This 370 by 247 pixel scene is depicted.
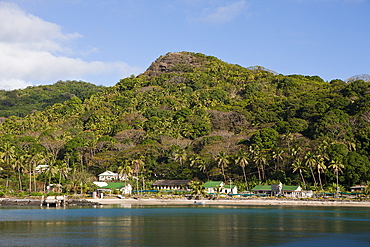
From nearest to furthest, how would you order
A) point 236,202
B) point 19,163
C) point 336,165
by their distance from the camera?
point 336,165 → point 236,202 → point 19,163

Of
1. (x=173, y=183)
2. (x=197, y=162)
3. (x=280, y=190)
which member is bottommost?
(x=280, y=190)

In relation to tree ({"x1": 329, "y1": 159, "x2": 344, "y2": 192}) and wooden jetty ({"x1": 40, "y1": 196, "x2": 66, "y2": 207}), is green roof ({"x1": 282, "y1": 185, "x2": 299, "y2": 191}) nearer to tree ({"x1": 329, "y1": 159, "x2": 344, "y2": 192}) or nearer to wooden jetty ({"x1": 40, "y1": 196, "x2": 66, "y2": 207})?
tree ({"x1": 329, "y1": 159, "x2": 344, "y2": 192})

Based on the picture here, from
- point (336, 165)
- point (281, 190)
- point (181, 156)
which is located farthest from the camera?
point (181, 156)

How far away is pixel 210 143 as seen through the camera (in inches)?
5630

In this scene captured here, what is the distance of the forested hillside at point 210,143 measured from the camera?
109938 millimetres

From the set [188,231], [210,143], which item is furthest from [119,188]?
[188,231]

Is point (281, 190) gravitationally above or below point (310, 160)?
below

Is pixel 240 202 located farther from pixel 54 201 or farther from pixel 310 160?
pixel 54 201

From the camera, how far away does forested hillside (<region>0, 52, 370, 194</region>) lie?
10994cm

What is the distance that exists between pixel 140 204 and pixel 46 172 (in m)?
23.8

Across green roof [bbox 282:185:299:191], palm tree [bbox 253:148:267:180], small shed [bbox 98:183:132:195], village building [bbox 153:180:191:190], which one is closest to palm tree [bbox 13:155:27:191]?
small shed [bbox 98:183:132:195]

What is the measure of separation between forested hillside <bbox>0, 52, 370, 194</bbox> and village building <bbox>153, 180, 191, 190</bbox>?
3.65 metres

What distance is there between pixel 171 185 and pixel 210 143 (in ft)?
77.1

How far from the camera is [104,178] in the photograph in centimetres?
13200
